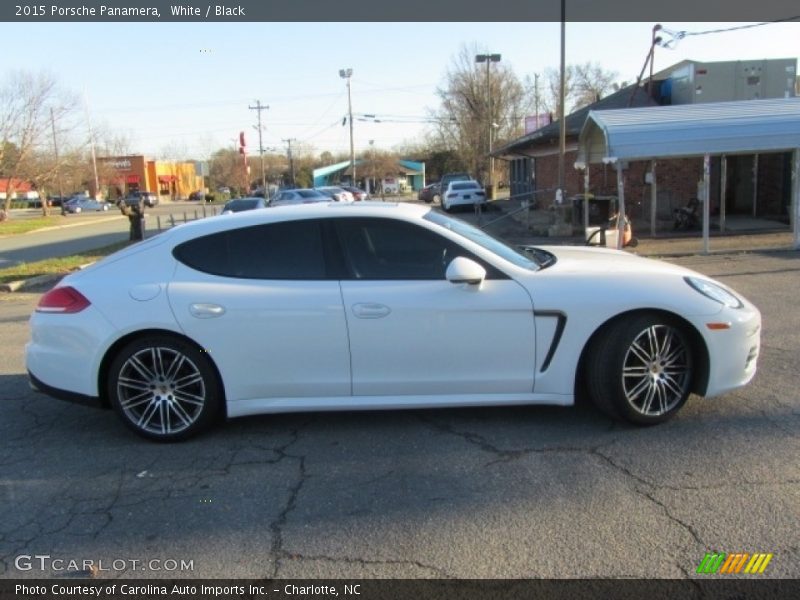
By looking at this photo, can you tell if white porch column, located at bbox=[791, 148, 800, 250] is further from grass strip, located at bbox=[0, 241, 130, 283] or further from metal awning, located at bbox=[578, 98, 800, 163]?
grass strip, located at bbox=[0, 241, 130, 283]

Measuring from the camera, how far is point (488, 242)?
181 inches

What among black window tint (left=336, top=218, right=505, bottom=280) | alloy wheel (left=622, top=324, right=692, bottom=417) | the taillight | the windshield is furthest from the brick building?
the taillight

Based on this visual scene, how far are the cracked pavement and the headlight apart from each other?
0.77 m

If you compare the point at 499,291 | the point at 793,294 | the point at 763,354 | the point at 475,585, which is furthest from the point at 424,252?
the point at 793,294

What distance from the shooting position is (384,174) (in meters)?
89.2

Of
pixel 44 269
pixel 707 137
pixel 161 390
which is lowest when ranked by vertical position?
pixel 44 269

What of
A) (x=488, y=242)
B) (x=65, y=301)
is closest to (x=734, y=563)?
(x=488, y=242)

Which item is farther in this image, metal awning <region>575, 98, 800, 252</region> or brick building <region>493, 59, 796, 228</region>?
brick building <region>493, 59, 796, 228</region>

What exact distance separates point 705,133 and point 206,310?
12545 millimetres

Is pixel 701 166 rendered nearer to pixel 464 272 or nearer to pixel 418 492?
pixel 464 272

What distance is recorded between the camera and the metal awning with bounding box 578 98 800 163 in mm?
13172

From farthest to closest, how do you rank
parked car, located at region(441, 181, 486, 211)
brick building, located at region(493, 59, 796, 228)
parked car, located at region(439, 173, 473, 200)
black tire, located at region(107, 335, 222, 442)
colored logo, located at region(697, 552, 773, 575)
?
parked car, located at region(439, 173, 473, 200)
parked car, located at region(441, 181, 486, 211)
brick building, located at region(493, 59, 796, 228)
black tire, located at region(107, 335, 222, 442)
colored logo, located at region(697, 552, 773, 575)

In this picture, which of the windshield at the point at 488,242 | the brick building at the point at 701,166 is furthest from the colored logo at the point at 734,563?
the brick building at the point at 701,166

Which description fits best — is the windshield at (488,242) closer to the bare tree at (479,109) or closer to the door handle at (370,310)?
the door handle at (370,310)
